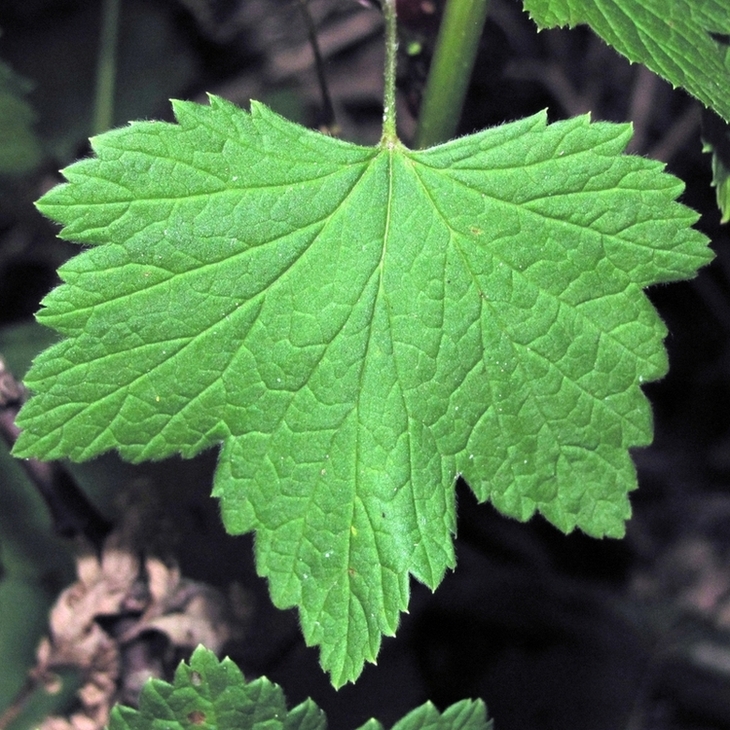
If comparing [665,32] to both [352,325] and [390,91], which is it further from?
[352,325]

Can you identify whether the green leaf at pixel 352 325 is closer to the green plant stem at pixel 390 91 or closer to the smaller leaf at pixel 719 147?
the green plant stem at pixel 390 91

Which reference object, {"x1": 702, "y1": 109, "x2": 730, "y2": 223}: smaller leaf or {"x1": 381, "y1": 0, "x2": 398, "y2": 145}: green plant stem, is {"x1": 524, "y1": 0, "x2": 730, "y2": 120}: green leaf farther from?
{"x1": 381, "y1": 0, "x2": 398, "y2": 145}: green plant stem

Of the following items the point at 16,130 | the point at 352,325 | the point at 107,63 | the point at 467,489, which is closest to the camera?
the point at 352,325

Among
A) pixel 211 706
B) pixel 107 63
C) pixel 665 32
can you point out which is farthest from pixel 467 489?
pixel 107 63

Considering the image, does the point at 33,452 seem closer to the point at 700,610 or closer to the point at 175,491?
the point at 175,491

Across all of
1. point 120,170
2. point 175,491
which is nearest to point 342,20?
point 175,491
